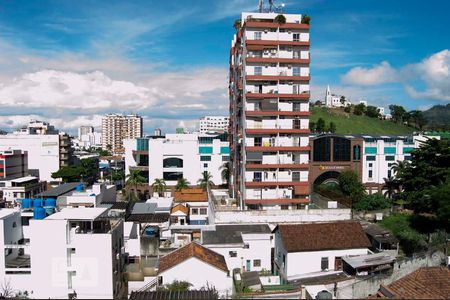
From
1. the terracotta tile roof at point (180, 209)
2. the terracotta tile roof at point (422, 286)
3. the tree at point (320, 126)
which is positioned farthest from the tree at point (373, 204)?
the tree at point (320, 126)

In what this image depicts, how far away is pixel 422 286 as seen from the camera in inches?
851

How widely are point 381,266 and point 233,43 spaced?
1247 inches

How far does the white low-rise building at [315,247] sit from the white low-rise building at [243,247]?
1256 mm

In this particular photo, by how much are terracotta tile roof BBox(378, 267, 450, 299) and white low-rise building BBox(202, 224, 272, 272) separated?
1138 centimetres

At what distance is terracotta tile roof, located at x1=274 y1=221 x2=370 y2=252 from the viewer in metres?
29.1

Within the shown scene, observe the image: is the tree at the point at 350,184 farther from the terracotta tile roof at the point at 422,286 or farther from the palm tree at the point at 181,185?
the terracotta tile roof at the point at 422,286

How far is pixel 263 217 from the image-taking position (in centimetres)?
3672

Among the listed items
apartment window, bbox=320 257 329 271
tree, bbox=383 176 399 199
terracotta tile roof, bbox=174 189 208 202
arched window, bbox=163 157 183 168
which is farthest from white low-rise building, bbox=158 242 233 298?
tree, bbox=383 176 399 199

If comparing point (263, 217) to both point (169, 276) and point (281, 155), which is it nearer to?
point (281, 155)

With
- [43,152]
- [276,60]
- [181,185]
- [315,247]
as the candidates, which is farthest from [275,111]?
[43,152]

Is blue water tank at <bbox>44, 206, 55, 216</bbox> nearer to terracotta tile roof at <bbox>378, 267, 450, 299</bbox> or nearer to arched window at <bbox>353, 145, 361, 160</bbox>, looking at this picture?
terracotta tile roof at <bbox>378, 267, 450, 299</bbox>

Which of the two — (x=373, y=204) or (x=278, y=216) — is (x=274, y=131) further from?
(x=373, y=204)

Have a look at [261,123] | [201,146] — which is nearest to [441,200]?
[261,123]

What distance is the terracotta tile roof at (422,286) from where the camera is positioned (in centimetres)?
2083
